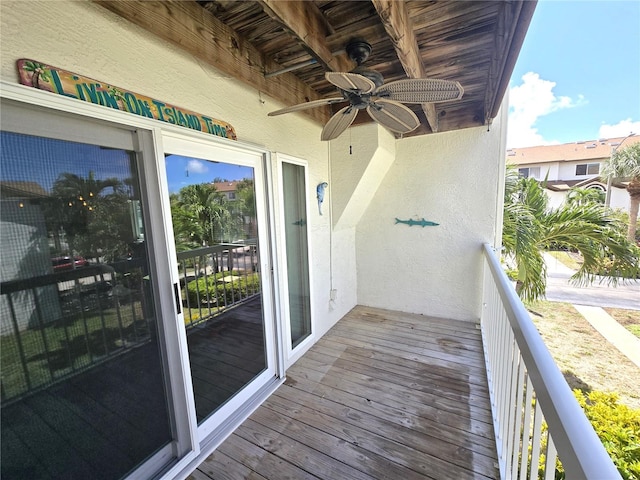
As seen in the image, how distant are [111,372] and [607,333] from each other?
6365 mm

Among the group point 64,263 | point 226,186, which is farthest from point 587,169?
point 64,263

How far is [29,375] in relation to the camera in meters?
1.06

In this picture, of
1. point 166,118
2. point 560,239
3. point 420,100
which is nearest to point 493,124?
point 560,239

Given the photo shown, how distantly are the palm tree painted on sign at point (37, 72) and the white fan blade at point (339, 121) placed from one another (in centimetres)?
137

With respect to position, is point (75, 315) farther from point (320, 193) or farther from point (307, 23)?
point (320, 193)

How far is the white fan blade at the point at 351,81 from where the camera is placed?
48.3 inches

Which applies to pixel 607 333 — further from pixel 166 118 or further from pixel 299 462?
pixel 166 118

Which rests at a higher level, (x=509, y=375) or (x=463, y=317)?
(x=509, y=375)

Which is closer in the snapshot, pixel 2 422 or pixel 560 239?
pixel 2 422

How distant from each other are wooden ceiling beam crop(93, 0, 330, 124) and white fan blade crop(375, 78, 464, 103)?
98 cm

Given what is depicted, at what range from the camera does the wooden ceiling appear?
4.31 ft

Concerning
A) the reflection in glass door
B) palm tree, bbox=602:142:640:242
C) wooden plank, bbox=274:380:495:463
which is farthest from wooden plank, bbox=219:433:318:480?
palm tree, bbox=602:142:640:242

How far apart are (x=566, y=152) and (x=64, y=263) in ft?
78.3

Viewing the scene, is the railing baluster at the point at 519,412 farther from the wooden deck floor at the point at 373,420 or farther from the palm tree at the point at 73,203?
the palm tree at the point at 73,203
